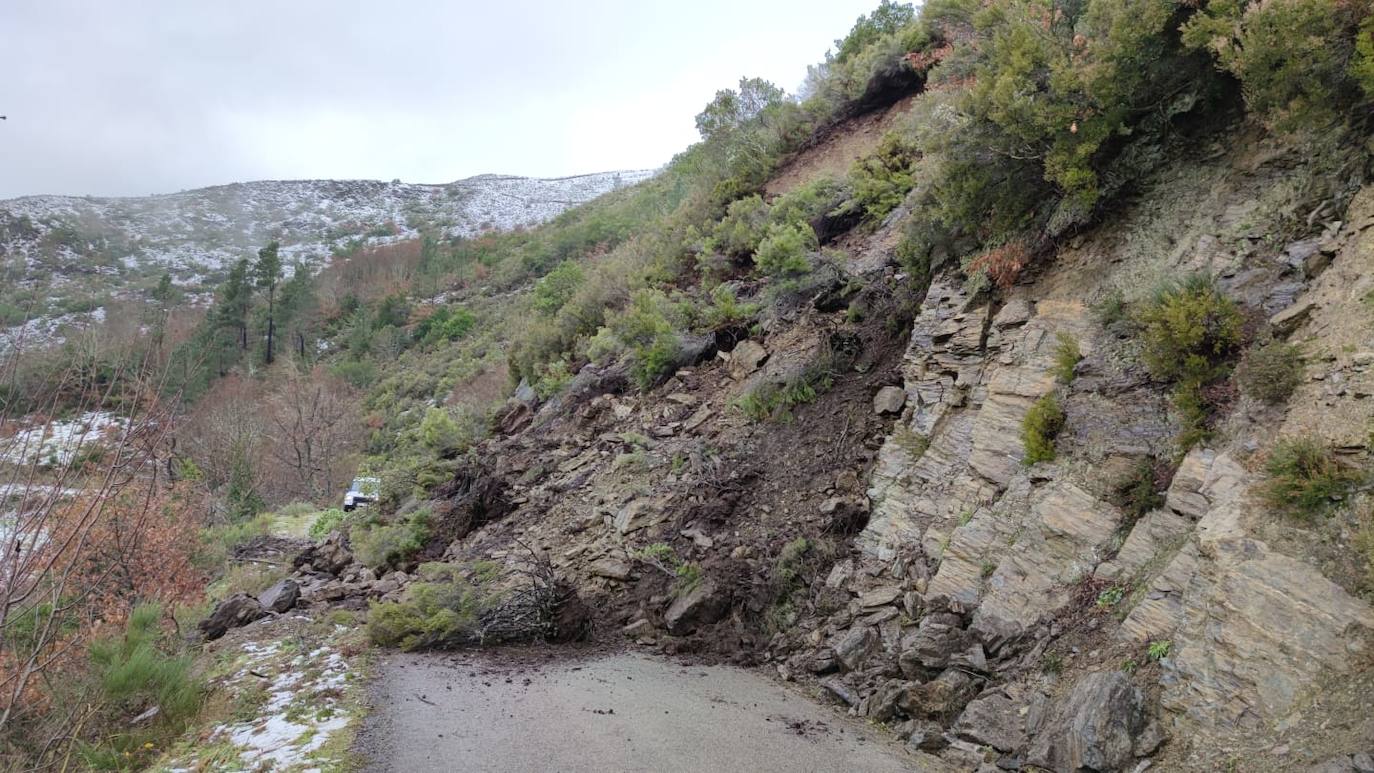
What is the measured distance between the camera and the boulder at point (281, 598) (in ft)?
33.2

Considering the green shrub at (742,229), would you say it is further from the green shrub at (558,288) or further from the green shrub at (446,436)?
the green shrub at (446,436)

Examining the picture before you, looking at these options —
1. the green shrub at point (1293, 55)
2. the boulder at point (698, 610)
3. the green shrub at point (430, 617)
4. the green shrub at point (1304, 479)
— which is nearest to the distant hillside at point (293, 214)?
the green shrub at point (430, 617)

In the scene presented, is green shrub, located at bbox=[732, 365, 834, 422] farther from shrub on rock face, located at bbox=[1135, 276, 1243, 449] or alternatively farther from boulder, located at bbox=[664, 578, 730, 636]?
shrub on rock face, located at bbox=[1135, 276, 1243, 449]

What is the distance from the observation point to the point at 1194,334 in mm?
5574

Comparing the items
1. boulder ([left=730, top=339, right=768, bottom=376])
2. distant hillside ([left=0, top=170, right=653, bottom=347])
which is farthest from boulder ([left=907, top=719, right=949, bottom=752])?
distant hillside ([left=0, top=170, right=653, bottom=347])

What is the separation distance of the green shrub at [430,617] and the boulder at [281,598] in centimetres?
235

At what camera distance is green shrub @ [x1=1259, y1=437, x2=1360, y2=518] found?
423 cm

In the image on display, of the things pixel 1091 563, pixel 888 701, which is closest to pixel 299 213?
pixel 888 701

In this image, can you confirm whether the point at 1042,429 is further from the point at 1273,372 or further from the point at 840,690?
the point at 840,690

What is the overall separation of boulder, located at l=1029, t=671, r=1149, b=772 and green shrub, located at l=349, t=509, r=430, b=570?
9.69 meters

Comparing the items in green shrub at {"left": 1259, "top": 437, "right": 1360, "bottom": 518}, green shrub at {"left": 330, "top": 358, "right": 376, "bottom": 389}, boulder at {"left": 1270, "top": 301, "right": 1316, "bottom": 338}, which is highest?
boulder at {"left": 1270, "top": 301, "right": 1316, "bottom": 338}

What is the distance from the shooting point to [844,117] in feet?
57.9

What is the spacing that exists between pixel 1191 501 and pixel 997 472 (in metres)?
1.83

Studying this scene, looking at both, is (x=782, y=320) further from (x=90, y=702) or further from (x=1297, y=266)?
(x=90, y=702)
